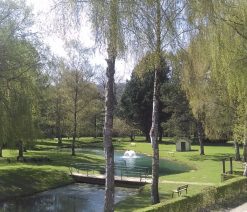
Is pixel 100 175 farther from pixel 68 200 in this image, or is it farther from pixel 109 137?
pixel 109 137

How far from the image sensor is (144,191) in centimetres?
2875

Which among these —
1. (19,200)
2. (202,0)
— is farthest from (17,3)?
(202,0)

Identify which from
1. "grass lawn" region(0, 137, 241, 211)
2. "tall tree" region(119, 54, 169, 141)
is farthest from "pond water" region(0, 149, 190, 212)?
"tall tree" region(119, 54, 169, 141)

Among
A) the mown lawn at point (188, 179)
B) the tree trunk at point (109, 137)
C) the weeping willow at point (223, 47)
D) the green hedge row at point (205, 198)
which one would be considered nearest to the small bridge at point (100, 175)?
the mown lawn at point (188, 179)

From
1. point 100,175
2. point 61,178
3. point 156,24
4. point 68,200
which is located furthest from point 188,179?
point 156,24

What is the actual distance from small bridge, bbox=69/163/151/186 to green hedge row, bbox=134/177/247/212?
12.4 meters

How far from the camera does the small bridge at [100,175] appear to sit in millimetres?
33219

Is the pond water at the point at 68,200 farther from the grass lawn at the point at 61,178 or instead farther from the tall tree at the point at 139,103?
the tall tree at the point at 139,103

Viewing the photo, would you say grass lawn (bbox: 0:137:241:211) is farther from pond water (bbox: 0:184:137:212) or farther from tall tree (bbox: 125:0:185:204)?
tall tree (bbox: 125:0:185:204)

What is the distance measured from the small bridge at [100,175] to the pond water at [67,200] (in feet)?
2.44

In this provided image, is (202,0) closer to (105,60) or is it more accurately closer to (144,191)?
(105,60)

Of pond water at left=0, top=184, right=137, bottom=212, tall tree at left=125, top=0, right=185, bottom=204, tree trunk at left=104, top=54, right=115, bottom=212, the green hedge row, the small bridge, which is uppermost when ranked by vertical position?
tall tree at left=125, top=0, right=185, bottom=204

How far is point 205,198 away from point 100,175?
20.1 meters

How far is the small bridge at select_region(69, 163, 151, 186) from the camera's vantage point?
3322cm
